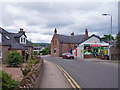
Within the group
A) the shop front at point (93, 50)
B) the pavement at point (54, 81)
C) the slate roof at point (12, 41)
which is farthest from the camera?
the shop front at point (93, 50)

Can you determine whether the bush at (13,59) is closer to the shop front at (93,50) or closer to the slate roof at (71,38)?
the shop front at (93,50)

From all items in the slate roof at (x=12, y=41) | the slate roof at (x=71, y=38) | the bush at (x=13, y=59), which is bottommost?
the bush at (x=13, y=59)

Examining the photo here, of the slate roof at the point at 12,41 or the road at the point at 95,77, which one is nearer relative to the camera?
the road at the point at 95,77

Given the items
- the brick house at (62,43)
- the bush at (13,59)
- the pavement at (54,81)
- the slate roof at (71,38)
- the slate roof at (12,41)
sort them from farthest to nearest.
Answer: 1. the slate roof at (71,38)
2. the brick house at (62,43)
3. the slate roof at (12,41)
4. the bush at (13,59)
5. the pavement at (54,81)

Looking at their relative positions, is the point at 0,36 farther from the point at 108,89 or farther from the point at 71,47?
the point at 71,47

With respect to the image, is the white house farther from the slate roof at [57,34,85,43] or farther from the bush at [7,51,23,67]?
the slate roof at [57,34,85,43]

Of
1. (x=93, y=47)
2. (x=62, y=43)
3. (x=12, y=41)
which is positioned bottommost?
(x=93, y=47)

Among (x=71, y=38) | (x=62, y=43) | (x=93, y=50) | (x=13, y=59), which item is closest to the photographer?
(x=13, y=59)

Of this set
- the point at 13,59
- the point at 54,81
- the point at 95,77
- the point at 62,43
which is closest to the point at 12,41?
the point at 13,59

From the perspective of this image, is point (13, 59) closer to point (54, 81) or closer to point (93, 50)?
point (54, 81)

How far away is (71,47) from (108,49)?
84.6 ft

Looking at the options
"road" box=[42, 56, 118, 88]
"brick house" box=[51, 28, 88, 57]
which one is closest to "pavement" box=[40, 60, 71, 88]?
"road" box=[42, 56, 118, 88]

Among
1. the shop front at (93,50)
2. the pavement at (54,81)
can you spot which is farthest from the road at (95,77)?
the shop front at (93,50)

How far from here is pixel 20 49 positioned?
23.1 metres
